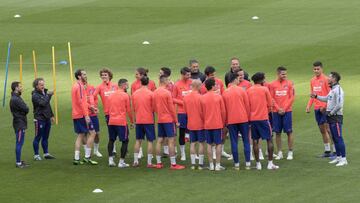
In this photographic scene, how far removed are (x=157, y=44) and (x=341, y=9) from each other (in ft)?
38.4

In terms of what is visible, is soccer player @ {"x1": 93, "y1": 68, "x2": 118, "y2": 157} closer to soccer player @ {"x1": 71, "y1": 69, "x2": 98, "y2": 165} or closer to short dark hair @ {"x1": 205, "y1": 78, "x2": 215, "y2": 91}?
soccer player @ {"x1": 71, "y1": 69, "x2": 98, "y2": 165}

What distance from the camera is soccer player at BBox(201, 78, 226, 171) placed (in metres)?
24.6

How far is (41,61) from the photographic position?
43.7 metres

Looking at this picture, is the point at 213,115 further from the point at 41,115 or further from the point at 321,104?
the point at 41,115

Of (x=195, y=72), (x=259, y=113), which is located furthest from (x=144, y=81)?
(x=259, y=113)

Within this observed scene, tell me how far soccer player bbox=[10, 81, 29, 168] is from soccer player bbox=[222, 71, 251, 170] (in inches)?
200

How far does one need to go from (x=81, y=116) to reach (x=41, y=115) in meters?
1.18

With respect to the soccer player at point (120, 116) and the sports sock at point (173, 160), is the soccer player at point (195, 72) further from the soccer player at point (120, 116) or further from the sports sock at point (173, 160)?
the sports sock at point (173, 160)

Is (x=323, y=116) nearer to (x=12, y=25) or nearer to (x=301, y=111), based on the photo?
(x=301, y=111)

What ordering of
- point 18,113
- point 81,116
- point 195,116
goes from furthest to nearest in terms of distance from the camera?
point 81,116
point 18,113
point 195,116

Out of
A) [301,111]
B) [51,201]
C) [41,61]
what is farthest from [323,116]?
[41,61]

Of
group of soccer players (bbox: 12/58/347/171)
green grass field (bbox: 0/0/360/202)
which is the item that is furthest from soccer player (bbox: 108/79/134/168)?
green grass field (bbox: 0/0/360/202)

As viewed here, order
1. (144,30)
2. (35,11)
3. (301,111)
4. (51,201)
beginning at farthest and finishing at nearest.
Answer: (35,11)
(144,30)
(301,111)
(51,201)

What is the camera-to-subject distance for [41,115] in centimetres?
2655
